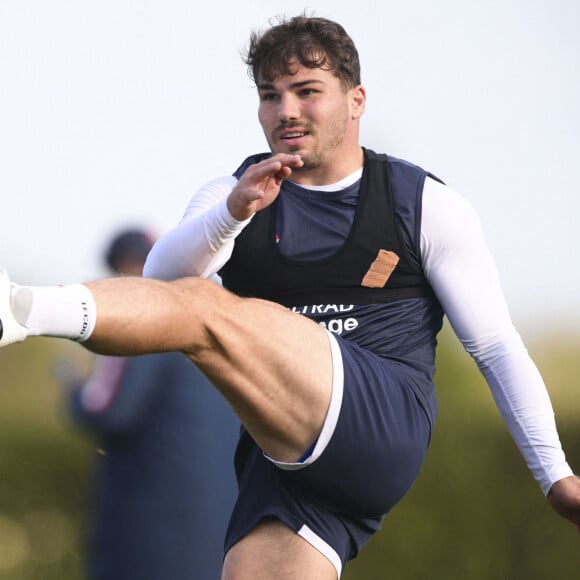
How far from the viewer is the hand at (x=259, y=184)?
2086mm

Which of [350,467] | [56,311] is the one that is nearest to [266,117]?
[350,467]

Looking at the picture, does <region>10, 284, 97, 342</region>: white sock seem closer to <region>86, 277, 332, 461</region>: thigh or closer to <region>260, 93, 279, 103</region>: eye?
<region>86, 277, 332, 461</region>: thigh

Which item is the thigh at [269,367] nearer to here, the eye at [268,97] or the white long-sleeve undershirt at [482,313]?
the white long-sleeve undershirt at [482,313]

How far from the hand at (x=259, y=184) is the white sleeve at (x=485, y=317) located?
1.45ft

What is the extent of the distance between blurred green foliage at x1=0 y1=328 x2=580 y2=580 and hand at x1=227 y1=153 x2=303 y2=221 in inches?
59.6

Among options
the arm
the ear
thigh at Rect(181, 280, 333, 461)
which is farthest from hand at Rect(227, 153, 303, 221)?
the ear

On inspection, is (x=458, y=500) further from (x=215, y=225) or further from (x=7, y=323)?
(x=7, y=323)

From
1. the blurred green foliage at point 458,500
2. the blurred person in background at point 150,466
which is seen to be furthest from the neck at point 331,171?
the blurred green foliage at point 458,500

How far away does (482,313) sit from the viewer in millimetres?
2434

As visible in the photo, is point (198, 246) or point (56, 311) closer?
point (56, 311)

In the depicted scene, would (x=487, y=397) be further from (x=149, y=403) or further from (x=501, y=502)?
(x=149, y=403)

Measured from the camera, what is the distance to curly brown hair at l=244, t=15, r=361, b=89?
2.52 m

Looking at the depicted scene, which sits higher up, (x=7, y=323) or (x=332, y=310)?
(x=7, y=323)

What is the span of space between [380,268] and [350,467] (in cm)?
47
